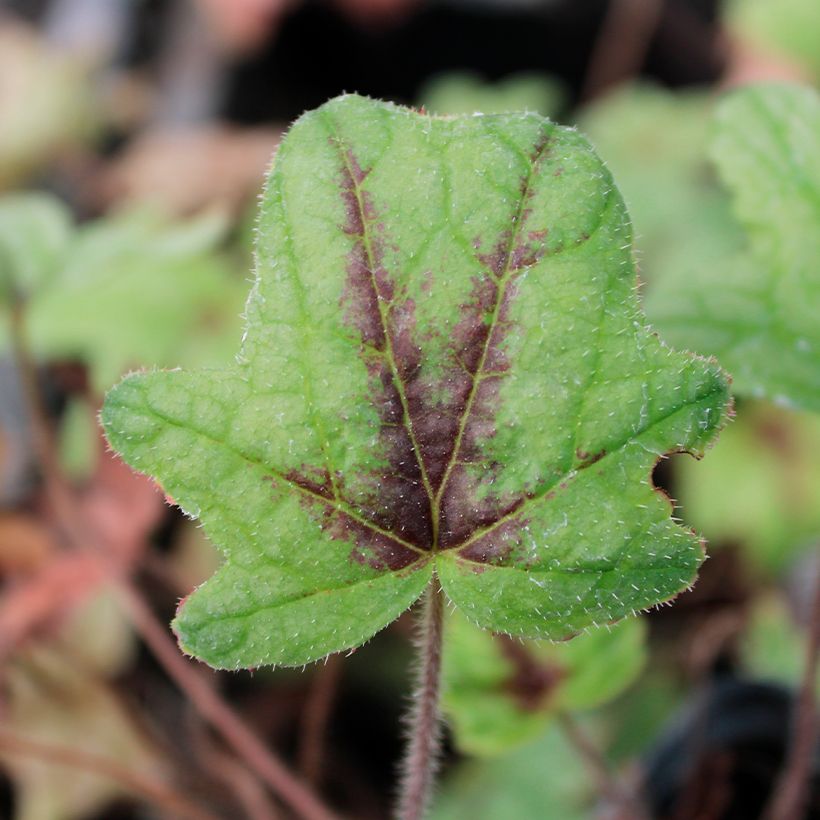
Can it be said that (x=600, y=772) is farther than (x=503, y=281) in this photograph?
Yes

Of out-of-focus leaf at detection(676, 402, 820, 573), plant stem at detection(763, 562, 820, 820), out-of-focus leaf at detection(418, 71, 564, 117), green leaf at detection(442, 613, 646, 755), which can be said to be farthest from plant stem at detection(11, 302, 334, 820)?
out-of-focus leaf at detection(418, 71, 564, 117)

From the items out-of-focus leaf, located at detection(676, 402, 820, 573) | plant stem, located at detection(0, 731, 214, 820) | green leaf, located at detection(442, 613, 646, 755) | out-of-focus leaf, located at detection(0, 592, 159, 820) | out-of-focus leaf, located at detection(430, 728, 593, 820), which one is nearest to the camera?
green leaf, located at detection(442, 613, 646, 755)

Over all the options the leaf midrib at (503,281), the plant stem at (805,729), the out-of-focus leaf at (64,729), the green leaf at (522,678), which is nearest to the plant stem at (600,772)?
the green leaf at (522,678)

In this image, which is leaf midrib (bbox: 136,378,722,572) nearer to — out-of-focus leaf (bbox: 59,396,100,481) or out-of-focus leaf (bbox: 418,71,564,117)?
out-of-focus leaf (bbox: 59,396,100,481)

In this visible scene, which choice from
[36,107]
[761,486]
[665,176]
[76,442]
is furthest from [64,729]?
[665,176]

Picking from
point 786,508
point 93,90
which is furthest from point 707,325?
point 93,90

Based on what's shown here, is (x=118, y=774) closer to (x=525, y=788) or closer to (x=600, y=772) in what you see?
(x=600, y=772)
